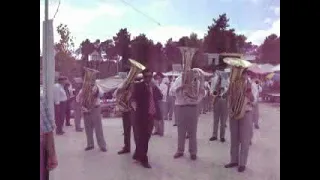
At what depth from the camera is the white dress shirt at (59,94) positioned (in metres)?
2.26

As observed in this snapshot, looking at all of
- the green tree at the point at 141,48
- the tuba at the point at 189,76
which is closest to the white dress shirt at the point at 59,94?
the green tree at the point at 141,48

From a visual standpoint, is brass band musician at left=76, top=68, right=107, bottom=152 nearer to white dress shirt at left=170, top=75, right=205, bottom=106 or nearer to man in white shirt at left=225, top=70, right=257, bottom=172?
white dress shirt at left=170, top=75, right=205, bottom=106

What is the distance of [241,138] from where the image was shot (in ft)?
7.25

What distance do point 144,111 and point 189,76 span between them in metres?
0.32

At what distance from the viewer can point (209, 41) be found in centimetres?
220

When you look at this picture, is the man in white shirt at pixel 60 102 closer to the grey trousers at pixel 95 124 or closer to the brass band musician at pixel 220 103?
the grey trousers at pixel 95 124

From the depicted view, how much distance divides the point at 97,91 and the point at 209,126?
642 millimetres

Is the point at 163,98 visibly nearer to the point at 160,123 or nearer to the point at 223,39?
the point at 160,123

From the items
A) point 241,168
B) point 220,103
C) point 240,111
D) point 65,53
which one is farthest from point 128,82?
point 241,168

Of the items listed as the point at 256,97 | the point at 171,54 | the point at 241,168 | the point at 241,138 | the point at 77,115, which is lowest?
the point at 241,168

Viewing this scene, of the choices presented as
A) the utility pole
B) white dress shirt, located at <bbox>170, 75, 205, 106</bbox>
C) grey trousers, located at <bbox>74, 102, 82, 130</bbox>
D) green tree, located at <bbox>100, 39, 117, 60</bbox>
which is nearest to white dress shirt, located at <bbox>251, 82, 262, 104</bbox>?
white dress shirt, located at <bbox>170, 75, 205, 106</bbox>

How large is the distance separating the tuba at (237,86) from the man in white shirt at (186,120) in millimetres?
177
